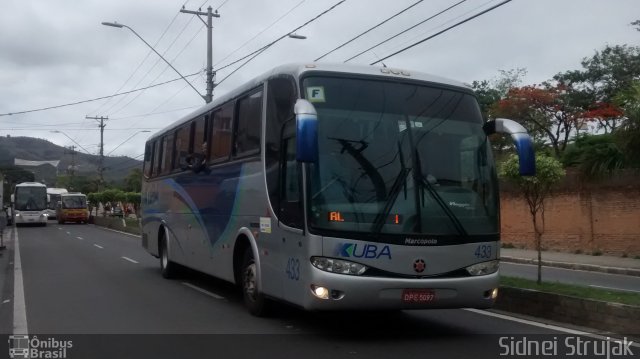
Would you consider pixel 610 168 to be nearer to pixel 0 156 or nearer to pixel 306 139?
pixel 306 139

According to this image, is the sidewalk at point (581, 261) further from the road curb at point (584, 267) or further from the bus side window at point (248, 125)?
the bus side window at point (248, 125)

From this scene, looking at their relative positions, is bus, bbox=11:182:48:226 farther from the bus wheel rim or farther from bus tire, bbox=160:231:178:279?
the bus wheel rim

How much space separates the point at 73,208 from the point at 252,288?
48177mm

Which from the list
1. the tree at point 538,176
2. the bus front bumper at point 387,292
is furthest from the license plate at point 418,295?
the tree at point 538,176

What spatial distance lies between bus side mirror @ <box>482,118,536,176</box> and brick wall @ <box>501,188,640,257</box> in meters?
14.6

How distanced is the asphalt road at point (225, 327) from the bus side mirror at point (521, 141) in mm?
2046

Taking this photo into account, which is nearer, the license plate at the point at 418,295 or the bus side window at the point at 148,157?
the license plate at the point at 418,295

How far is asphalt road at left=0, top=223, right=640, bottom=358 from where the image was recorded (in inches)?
294

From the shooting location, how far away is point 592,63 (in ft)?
115

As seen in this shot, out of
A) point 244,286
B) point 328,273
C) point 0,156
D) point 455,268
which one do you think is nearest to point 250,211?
point 244,286

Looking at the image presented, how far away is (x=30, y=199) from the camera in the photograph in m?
47.4

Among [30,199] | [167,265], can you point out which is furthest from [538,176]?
[30,199]

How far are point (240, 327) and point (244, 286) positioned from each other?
1029mm

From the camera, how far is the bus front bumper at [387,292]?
7.33 m
